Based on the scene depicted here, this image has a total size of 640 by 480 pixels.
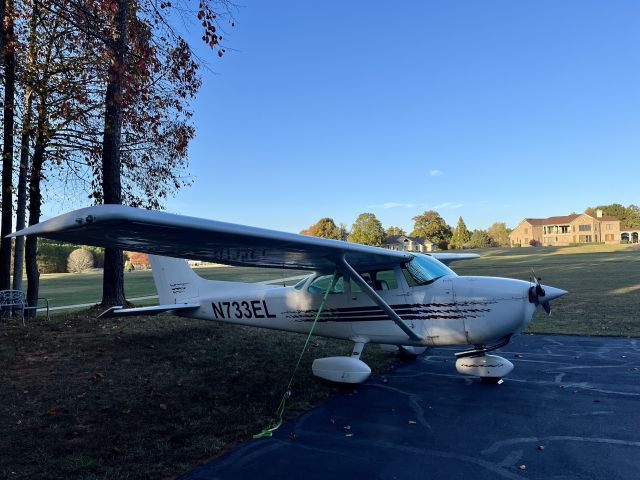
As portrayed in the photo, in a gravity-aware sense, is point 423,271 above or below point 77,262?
above

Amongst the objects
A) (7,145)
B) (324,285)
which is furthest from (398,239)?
(324,285)

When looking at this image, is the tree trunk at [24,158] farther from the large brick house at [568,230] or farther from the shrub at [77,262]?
the large brick house at [568,230]

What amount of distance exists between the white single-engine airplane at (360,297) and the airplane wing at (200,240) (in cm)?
2

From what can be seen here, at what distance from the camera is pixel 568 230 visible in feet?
350

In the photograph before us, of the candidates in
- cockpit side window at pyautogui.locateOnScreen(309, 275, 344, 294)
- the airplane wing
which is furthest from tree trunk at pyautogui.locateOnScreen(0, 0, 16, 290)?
cockpit side window at pyautogui.locateOnScreen(309, 275, 344, 294)

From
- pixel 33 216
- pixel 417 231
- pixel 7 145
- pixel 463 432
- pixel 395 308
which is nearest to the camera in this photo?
pixel 463 432

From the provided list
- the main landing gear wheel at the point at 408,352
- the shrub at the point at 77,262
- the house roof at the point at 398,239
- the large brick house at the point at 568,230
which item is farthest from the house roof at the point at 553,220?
the main landing gear wheel at the point at 408,352

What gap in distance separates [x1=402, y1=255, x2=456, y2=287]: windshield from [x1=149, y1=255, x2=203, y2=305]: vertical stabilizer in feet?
14.6

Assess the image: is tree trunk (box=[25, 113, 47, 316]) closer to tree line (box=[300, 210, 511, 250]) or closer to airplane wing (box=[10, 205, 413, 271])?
airplane wing (box=[10, 205, 413, 271])

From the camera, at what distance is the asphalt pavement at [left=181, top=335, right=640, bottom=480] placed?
371 centimetres

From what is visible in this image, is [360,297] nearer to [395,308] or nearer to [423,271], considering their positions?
[395,308]

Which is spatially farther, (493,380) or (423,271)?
(423,271)

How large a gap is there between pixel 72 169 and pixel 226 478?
450 inches

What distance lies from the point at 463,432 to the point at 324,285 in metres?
3.38
